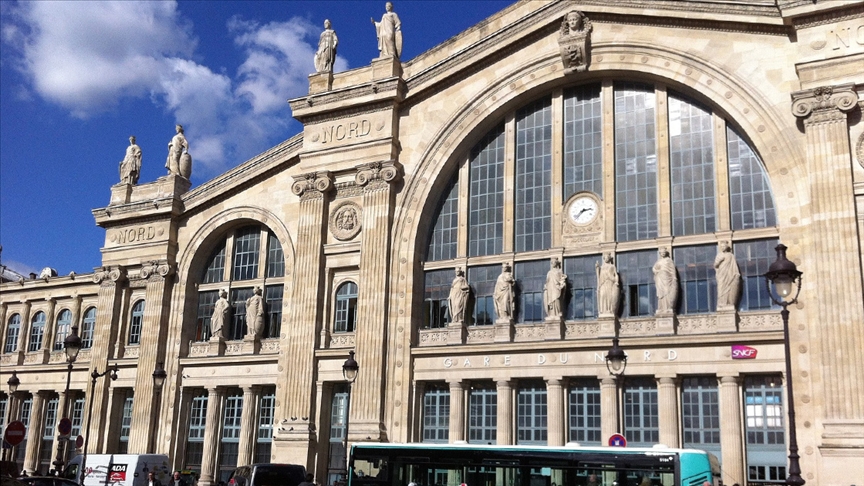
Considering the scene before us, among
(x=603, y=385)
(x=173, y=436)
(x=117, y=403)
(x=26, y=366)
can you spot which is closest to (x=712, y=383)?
(x=603, y=385)

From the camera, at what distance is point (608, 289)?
2989cm

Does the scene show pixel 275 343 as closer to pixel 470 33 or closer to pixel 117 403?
pixel 117 403

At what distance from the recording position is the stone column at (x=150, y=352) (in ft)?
126

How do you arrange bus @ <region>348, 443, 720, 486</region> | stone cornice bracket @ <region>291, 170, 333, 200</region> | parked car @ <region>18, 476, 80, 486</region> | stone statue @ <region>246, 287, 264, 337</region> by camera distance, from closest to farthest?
1. bus @ <region>348, 443, 720, 486</region>
2. parked car @ <region>18, 476, 80, 486</region>
3. stone cornice bracket @ <region>291, 170, 333, 200</region>
4. stone statue @ <region>246, 287, 264, 337</region>

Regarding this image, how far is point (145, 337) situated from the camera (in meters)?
40.1

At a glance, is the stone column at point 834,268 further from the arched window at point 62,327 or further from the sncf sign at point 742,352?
the arched window at point 62,327

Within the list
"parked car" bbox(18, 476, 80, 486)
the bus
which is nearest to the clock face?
the bus

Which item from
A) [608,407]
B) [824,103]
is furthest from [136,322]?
[824,103]

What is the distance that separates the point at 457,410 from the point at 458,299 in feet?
13.5

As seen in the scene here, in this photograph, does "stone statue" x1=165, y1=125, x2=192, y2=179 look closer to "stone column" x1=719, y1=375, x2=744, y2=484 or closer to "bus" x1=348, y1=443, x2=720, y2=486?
"bus" x1=348, y1=443, x2=720, y2=486

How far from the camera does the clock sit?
31453 mm

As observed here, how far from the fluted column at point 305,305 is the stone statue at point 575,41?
10.8 m

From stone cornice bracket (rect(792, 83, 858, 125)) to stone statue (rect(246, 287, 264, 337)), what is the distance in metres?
22.6

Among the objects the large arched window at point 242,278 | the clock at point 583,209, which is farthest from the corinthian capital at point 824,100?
the large arched window at point 242,278
